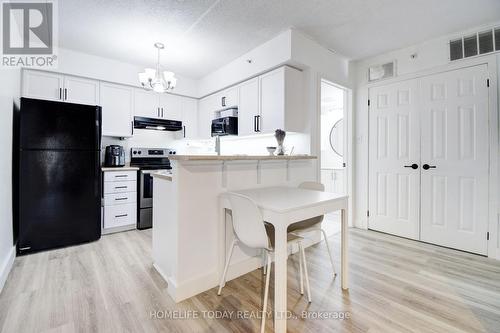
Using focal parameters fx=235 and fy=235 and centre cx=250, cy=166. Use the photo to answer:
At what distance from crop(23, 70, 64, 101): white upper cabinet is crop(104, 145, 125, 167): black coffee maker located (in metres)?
0.93

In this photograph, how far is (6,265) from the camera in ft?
6.98

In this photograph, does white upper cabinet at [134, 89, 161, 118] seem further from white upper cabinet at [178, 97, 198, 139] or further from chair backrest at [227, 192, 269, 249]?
chair backrest at [227, 192, 269, 249]

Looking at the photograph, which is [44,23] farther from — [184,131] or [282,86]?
[282,86]

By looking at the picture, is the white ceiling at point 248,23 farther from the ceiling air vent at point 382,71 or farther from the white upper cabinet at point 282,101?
the white upper cabinet at point 282,101

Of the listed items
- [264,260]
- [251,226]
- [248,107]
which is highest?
[248,107]

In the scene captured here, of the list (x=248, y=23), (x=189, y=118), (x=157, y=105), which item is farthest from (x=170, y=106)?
(x=248, y=23)

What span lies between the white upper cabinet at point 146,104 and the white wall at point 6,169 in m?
1.54

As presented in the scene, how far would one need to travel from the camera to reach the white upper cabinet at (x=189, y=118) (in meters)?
4.57

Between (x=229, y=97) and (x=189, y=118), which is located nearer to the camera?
(x=229, y=97)

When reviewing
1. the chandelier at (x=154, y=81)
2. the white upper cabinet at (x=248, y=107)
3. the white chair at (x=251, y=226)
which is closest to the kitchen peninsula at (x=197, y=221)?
the white chair at (x=251, y=226)

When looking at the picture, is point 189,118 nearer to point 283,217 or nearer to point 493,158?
point 283,217

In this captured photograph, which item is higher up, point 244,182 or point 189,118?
point 189,118

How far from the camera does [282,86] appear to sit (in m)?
2.91

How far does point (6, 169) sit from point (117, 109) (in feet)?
5.79
